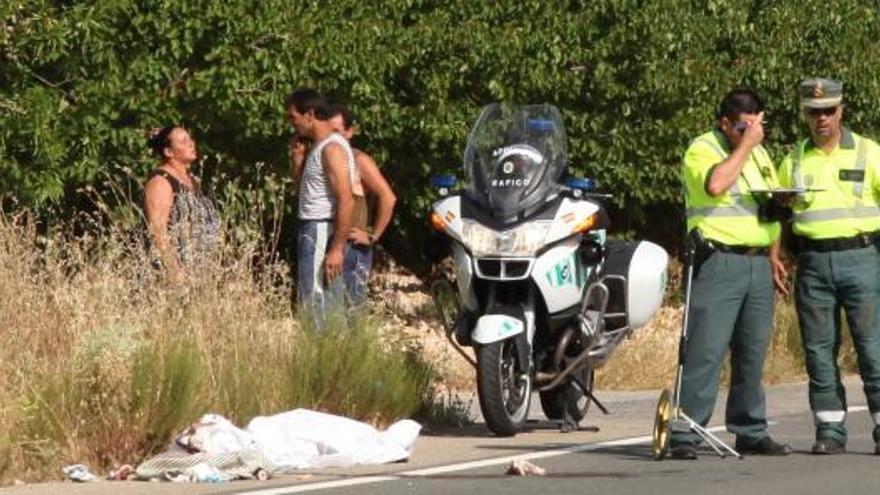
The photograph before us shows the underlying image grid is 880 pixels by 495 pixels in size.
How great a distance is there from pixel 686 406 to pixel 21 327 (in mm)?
3447

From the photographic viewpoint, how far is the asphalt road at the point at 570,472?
11.4 metres

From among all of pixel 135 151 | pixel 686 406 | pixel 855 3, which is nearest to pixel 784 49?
pixel 855 3

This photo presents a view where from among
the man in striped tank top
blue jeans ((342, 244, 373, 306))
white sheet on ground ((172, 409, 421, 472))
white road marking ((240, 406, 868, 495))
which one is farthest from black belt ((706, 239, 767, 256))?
blue jeans ((342, 244, 373, 306))

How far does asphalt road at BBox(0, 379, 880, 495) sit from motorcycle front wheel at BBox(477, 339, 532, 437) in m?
0.10

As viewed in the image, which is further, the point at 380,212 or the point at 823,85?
the point at 380,212

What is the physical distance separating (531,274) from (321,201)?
164 cm

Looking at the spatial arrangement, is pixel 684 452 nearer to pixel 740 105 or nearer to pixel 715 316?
pixel 715 316

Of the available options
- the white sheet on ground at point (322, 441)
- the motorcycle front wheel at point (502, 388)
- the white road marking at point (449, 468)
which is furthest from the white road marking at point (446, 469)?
the motorcycle front wheel at point (502, 388)

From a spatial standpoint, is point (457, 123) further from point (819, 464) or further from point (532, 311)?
point (819, 464)

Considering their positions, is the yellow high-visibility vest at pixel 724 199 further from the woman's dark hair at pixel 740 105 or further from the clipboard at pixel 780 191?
the woman's dark hair at pixel 740 105

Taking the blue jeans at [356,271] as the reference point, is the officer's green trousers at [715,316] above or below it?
below

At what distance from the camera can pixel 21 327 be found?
13.2 meters

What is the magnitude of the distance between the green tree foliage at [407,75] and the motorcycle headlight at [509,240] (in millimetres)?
4553

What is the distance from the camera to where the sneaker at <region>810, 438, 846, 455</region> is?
13.0 meters
